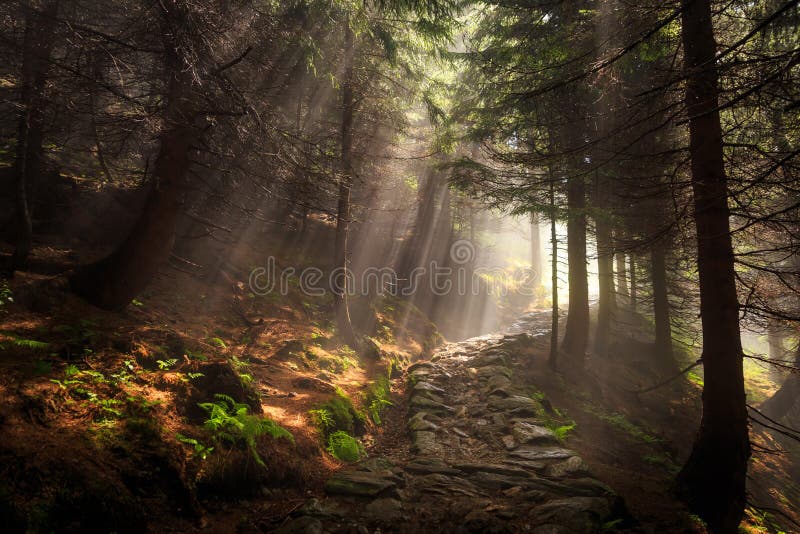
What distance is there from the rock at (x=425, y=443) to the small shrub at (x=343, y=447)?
1133mm

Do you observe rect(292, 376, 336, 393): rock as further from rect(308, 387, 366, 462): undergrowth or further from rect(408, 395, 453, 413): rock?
rect(408, 395, 453, 413): rock

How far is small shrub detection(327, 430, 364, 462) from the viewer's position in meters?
5.94

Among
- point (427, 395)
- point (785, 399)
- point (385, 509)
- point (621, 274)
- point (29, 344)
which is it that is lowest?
point (785, 399)

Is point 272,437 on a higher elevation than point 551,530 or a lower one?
higher

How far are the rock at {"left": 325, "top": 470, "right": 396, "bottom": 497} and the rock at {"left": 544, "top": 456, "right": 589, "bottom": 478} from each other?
8.94ft

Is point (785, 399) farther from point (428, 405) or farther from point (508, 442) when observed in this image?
point (428, 405)

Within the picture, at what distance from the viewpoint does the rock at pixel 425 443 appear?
668 centimetres

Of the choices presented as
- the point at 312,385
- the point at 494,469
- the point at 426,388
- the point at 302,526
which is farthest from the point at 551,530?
the point at 426,388

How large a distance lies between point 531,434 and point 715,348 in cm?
359

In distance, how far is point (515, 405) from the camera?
342 inches

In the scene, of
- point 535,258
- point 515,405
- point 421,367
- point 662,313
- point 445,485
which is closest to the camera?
point 445,485

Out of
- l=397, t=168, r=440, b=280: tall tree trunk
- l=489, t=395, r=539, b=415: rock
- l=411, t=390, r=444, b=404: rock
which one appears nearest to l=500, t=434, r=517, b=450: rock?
l=489, t=395, r=539, b=415: rock

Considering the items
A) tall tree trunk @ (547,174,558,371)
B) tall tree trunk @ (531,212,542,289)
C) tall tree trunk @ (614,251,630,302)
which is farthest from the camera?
tall tree trunk @ (531,212,542,289)

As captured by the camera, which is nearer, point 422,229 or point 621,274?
point 621,274
